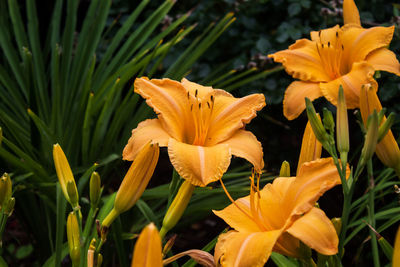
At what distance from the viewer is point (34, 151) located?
152 cm

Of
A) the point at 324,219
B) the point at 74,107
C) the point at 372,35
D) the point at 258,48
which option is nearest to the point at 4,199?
the point at 324,219

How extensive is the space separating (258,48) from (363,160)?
127 cm

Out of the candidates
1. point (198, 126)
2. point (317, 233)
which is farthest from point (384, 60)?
point (317, 233)

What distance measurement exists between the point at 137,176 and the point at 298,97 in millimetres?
471

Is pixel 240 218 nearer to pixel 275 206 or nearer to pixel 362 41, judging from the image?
pixel 275 206

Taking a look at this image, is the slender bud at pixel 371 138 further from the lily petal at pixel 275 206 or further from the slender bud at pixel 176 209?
the slender bud at pixel 176 209

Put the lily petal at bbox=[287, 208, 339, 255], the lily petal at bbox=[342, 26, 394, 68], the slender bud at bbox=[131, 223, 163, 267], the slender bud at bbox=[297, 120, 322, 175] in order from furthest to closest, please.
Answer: the lily petal at bbox=[342, 26, 394, 68] → the slender bud at bbox=[297, 120, 322, 175] → the lily petal at bbox=[287, 208, 339, 255] → the slender bud at bbox=[131, 223, 163, 267]

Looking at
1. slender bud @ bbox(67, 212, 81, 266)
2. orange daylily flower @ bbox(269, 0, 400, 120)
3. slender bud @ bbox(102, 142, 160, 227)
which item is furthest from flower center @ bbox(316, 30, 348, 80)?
slender bud @ bbox(67, 212, 81, 266)

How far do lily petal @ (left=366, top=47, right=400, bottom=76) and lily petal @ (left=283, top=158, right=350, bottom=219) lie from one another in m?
0.39

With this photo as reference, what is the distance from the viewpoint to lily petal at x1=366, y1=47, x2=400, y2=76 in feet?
3.42

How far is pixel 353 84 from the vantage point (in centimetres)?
100

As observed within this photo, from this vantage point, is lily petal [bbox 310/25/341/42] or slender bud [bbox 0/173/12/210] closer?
slender bud [bbox 0/173/12/210]

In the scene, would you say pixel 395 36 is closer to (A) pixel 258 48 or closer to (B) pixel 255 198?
(A) pixel 258 48

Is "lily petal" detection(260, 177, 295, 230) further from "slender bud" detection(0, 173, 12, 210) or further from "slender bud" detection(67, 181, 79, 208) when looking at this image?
"slender bud" detection(0, 173, 12, 210)
